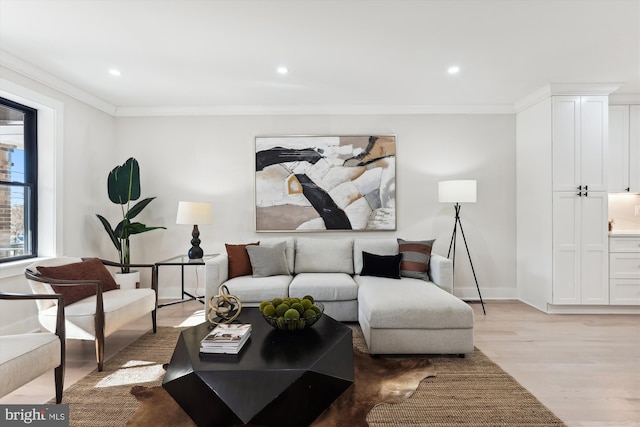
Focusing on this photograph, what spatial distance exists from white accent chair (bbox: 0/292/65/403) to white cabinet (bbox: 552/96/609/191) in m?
4.67

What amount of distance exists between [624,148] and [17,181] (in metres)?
6.71

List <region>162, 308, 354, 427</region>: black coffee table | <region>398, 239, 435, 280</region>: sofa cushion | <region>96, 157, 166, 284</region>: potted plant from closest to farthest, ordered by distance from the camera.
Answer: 1. <region>162, 308, 354, 427</region>: black coffee table
2. <region>398, 239, 435, 280</region>: sofa cushion
3. <region>96, 157, 166, 284</region>: potted plant

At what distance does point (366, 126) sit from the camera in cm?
446

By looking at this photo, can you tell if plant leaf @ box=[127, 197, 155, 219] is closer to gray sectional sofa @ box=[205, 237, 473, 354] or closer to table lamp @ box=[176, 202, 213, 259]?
table lamp @ box=[176, 202, 213, 259]

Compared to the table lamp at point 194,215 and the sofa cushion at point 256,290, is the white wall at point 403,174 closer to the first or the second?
the table lamp at point 194,215

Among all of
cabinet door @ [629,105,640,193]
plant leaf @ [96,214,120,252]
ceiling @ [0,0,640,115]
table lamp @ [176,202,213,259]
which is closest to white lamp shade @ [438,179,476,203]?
ceiling @ [0,0,640,115]

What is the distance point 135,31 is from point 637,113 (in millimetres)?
5486

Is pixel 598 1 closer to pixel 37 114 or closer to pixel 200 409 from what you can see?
pixel 200 409

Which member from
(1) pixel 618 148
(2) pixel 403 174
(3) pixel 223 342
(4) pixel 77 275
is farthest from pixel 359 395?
(1) pixel 618 148

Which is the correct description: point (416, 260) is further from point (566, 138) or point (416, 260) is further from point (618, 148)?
point (618, 148)

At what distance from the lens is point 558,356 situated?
108 inches

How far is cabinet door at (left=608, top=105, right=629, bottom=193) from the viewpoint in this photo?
13.6 ft

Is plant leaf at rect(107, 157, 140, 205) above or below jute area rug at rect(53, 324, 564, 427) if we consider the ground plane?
above

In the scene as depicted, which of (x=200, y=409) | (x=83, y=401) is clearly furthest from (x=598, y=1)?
(x=83, y=401)
